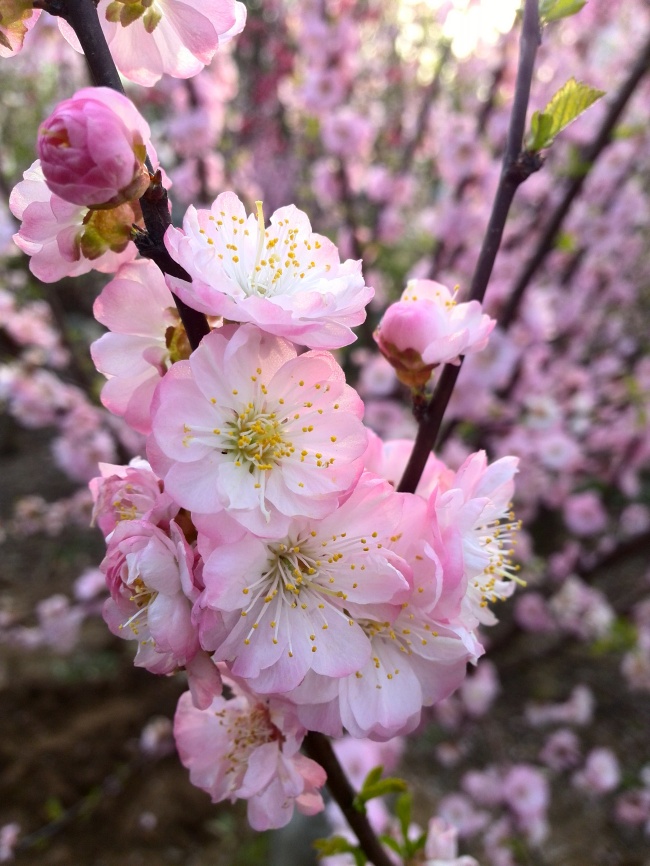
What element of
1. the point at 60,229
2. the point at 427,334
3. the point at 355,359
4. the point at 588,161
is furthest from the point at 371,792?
the point at 355,359

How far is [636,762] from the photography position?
142 inches

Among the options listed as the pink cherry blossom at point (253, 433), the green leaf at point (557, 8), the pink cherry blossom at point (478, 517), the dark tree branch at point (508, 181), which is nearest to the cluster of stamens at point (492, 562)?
the pink cherry blossom at point (478, 517)

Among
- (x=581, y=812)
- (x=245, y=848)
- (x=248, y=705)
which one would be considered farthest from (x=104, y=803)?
(x=248, y=705)

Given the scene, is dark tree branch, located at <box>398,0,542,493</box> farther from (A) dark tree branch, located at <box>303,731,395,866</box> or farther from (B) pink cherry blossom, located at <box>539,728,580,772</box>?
(B) pink cherry blossom, located at <box>539,728,580,772</box>

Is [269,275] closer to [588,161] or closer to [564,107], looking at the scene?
[564,107]

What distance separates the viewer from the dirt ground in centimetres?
298

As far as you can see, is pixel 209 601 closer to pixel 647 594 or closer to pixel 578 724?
pixel 578 724

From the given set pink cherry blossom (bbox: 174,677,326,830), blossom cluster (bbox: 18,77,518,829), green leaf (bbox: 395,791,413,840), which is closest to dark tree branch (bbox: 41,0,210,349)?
blossom cluster (bbox: 18,77,518,829)

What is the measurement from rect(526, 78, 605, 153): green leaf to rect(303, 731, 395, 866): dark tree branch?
0.78 meters

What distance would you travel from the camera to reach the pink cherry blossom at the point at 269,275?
521 millimetres

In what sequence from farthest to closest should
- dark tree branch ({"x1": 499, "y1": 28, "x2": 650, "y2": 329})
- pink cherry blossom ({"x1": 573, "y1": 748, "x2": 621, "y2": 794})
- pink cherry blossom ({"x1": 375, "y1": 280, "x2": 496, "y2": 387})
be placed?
pink cherry blossom ({"x1": 573, "y1": 748, "x2": 621, "y2": 794}) → dark tree branch ({"x1": 499, "y1": 28, "x2": 650, "y2": 329}) → pink cherry blossom ({"x1": 375, "y1": 280, "x2": 496, "y2": 387})

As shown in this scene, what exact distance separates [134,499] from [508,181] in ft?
1.98

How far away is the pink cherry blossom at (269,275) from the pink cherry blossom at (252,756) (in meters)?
0.40

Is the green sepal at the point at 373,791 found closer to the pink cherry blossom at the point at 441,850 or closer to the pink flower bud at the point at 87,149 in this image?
the pink cherry blossom at the point at 441,850
